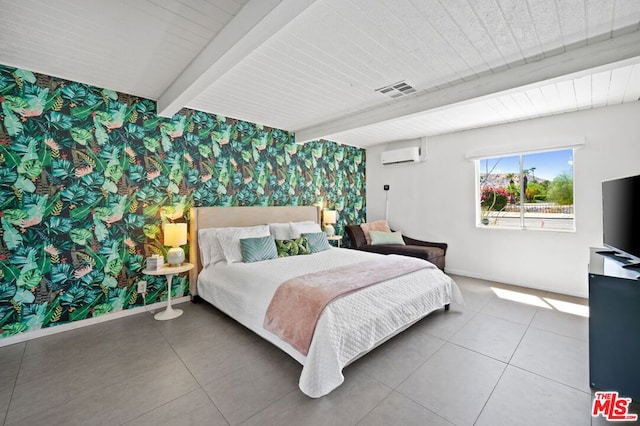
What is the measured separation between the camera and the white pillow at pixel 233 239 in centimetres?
321

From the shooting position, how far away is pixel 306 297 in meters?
2.06

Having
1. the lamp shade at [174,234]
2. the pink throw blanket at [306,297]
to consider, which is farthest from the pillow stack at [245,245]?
the pink throw blanket at [306,297]

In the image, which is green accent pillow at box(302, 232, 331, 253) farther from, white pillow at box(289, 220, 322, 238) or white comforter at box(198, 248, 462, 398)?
white comforter at box(198, 248, 462, 398)

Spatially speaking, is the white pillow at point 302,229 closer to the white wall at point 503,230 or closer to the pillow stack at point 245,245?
the pillow stack at point 245,245

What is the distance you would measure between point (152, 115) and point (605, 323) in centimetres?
453

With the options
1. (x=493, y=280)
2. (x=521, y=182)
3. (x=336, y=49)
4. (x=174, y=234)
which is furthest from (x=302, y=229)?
(x=521, y=182)

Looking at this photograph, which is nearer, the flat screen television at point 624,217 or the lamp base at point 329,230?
the flat screen television at point 624,217

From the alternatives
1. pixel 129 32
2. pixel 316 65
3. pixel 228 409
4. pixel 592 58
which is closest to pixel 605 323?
pixel 592 58

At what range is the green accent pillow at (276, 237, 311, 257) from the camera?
349 cm

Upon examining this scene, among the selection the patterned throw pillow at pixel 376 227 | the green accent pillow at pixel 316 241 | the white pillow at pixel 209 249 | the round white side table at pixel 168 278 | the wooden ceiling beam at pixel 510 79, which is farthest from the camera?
the patterned throw pillow at pixel 376 227

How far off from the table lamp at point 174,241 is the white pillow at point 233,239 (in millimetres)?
432

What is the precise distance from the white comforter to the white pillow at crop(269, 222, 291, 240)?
1.91ft

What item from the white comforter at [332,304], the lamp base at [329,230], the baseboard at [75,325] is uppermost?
the lamp base at [329,230]

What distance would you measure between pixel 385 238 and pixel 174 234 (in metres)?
3.49
